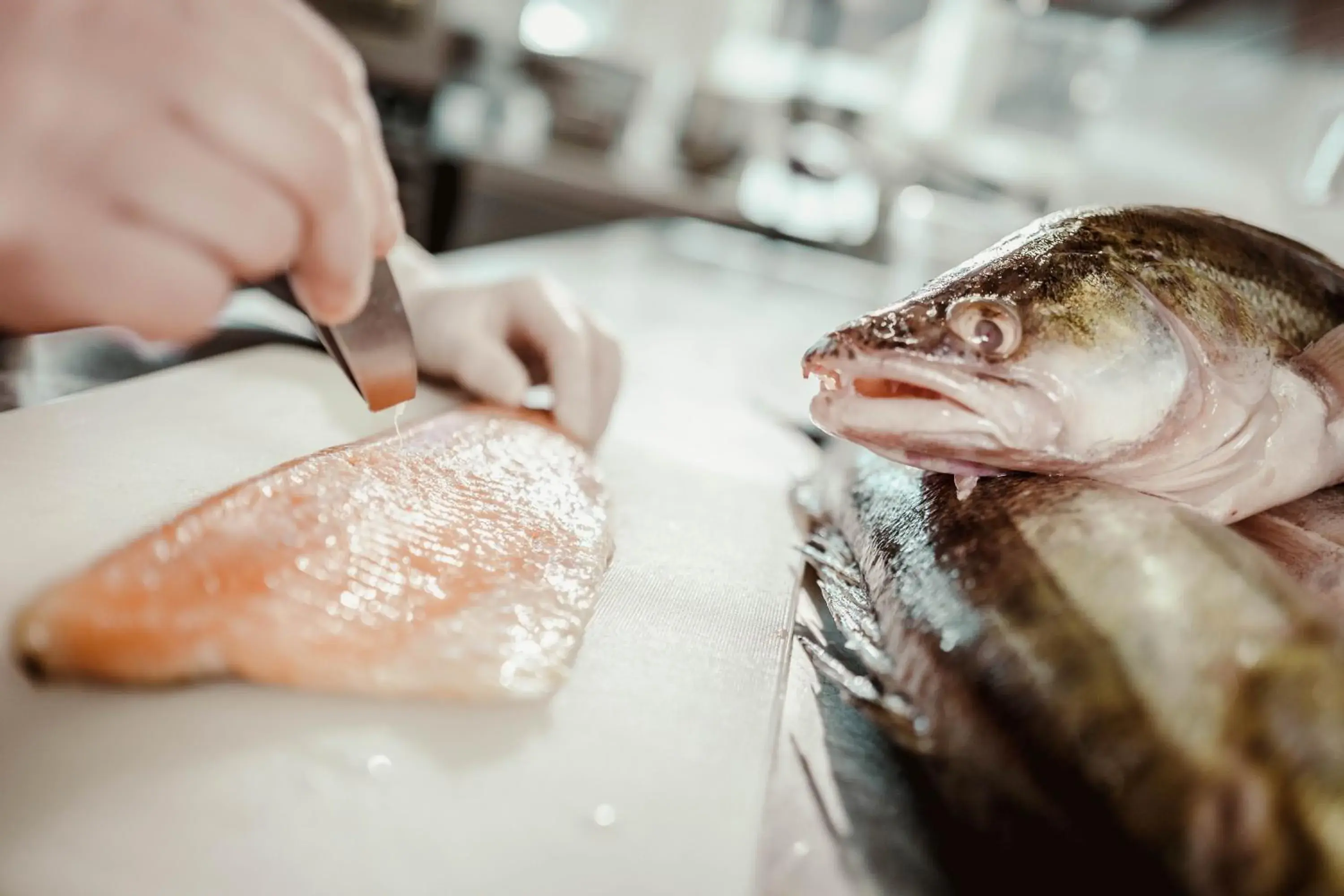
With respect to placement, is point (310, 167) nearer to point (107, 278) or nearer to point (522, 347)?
point (107, 278)

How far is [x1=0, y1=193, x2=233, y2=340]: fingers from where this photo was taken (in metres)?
0.53

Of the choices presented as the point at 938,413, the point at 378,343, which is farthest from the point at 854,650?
the point at 378,343

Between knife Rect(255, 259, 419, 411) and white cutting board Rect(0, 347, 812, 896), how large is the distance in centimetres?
19

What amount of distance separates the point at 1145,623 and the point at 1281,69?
1731 mm

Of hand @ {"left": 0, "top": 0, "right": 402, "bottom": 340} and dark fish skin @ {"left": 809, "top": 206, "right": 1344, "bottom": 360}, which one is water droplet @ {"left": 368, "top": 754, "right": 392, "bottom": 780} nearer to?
hand @ {"left": 0, "top": 0, "right": 402, "bottom": 340}

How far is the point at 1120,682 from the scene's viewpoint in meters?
0.51

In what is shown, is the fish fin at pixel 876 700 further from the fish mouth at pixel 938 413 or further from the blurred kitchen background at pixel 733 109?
the blurred kitchen background at pixel 733 109

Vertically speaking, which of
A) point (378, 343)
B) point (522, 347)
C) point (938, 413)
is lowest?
point (522, 347)

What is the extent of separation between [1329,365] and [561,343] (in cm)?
81

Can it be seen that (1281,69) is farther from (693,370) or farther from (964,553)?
(964,553)

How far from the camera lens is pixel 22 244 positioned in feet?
1.73

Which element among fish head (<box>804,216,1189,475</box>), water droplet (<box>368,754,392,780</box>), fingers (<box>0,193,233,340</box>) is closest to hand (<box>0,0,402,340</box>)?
fingers (<box>0,193,233,340</box>)

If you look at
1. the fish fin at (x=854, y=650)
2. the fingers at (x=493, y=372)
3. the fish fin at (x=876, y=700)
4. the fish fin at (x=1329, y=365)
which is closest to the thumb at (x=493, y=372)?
the fingers at (x=493, y=372)

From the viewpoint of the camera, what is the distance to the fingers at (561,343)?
3.69ft
